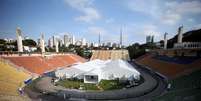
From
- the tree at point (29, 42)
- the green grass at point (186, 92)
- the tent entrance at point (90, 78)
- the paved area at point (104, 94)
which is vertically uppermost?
the tree at point (29, 42)

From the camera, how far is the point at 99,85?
13.6 m

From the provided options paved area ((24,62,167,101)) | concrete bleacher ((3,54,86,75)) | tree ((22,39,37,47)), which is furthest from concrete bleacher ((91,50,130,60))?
paved area ((24,62,167,101))

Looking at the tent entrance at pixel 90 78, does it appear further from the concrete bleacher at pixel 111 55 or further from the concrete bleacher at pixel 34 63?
the concrete bleacher at pixel 111 55

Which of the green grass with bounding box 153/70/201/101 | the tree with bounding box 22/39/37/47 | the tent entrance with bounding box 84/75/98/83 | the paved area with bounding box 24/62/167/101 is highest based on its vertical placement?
the tree with bounding box 22/39/37/47

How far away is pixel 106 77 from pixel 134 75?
289 centimetres

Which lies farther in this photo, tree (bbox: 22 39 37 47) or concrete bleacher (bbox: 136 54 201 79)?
tree (bbox: 22 39 37 47)

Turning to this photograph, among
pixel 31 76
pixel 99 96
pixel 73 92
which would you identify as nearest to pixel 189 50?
pixel 99 96

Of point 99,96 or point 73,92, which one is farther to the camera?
point 73,92

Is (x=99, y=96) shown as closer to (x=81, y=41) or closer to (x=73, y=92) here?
(x=73, y=92)

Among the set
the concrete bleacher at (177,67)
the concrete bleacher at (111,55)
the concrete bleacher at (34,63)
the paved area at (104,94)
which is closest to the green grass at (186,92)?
the paved area at (104,94)

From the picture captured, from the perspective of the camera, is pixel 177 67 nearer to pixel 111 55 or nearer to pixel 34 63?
pixel 34 63

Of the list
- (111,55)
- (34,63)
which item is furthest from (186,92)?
(111,55)

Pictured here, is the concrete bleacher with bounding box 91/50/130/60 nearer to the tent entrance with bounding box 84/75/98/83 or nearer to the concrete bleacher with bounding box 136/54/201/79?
the concrete bleacher with bounding box 136/54/201/79

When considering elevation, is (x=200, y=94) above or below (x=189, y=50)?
below
